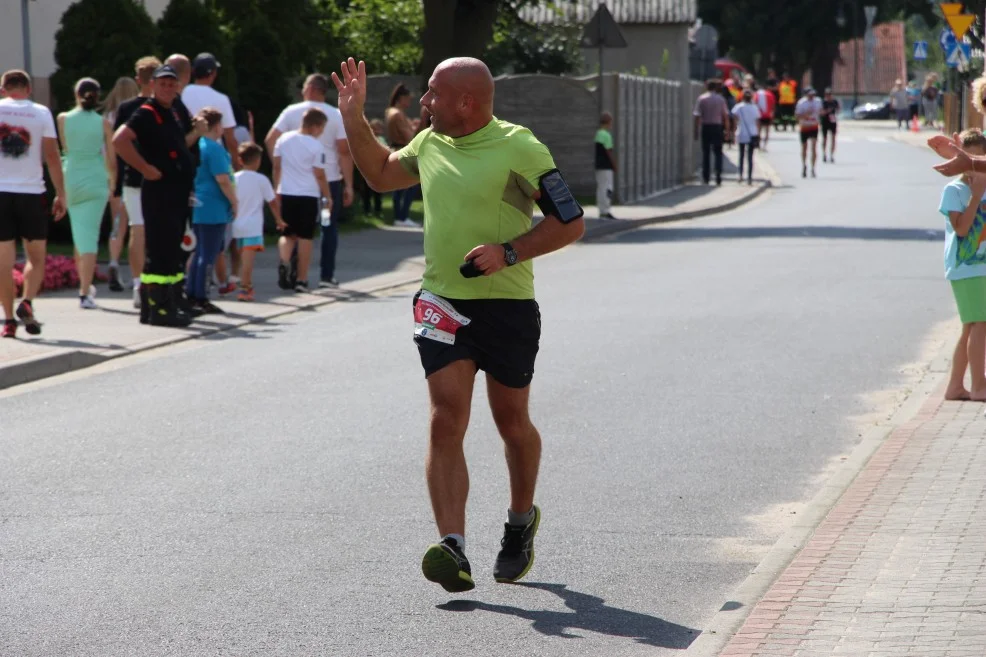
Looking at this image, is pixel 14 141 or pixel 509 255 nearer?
pixel 509 255

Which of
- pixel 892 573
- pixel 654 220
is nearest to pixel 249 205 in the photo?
pixel 892 573

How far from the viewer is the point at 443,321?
19.0 feet

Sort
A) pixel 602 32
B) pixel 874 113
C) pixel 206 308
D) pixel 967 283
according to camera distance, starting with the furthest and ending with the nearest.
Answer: pixel 874 113 < pixel 602 32 < pixel 206 308 < pixel 967 283

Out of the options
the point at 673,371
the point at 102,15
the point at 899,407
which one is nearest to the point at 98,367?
the point at 673,371

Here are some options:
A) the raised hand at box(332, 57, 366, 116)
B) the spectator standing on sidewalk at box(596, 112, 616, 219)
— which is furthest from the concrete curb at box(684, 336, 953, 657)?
the spectator standing on sidewalk at box(596, 112, 616, 219)

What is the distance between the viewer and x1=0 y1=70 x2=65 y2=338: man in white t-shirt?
40.1 ft

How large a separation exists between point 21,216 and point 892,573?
8.21 m

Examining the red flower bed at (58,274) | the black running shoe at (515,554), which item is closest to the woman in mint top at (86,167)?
the red flower bed at (58,274)

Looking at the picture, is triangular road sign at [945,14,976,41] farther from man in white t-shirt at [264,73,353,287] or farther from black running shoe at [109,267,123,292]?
black running shoe at [109,267,123,292]

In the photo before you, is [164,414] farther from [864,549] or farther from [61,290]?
[61,290]

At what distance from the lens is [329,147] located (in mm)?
15656

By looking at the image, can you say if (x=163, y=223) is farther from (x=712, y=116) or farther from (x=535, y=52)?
(x=535, y=52)

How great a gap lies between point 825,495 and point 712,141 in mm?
26905

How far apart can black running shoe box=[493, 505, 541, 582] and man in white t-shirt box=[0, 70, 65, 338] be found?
7.13 m
